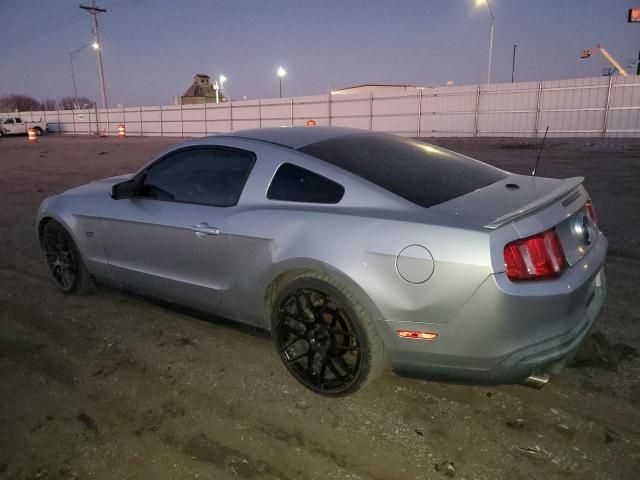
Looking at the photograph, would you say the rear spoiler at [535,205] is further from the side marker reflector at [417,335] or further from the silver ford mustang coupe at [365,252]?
the side marker reflector at [417,335]

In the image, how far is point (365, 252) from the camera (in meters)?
2.40

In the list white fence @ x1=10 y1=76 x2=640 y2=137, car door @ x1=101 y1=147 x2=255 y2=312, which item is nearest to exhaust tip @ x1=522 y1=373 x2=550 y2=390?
car door @ x1=101 y1=147 x2=255 y2=312

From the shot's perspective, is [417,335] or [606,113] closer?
[417,335]

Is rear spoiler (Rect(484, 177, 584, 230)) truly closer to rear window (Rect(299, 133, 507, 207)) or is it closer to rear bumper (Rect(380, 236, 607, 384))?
rear bumper (Rect(380, 236, 607, 384))

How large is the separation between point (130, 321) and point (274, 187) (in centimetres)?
179

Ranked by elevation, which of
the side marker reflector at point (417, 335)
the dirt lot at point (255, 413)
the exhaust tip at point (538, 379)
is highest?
the side marker reflector at point (417, 335)

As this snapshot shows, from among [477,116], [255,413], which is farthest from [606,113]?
[255,413]

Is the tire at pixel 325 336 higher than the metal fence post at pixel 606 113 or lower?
lower

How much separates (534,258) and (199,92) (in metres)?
59.7

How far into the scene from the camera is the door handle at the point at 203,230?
303 centimetres

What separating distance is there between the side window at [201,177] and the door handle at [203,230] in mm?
168

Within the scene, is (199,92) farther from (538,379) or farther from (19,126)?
(538,379)

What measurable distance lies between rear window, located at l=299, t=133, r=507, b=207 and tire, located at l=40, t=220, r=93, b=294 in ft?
8.03

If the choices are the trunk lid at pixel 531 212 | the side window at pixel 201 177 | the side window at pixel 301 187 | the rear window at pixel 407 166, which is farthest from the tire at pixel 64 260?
the trunk lid at pixel 531 212
